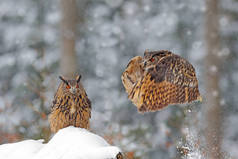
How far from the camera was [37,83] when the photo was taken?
3408 millimetres

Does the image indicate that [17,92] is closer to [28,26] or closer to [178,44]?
[28,26]

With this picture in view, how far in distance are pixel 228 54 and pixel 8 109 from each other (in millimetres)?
2119

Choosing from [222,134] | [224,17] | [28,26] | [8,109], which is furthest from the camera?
[28,26]

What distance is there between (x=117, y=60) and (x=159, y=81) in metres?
2.63

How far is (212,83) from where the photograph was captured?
10.4 feet

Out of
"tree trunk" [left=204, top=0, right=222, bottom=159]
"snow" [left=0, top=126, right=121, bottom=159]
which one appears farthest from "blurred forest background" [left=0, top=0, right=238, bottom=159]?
"snow" [left=0, top=126, right=121, bottom=159]

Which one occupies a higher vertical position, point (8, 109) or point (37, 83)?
point (37, 83)

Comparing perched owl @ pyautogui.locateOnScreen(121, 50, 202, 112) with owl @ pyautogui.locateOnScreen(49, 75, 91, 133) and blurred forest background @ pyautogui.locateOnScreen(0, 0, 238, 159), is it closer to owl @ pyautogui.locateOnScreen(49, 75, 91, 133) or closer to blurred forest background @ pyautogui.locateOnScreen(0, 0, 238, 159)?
owl @ pyautogui.locateOnScreen(49, 75, 91, 133)

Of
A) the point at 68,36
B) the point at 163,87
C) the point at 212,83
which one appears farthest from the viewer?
the point at 68,36

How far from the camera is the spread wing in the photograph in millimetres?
940

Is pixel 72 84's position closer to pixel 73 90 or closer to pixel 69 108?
pixel 73 90

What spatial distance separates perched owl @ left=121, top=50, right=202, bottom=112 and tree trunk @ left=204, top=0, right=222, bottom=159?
1.91m

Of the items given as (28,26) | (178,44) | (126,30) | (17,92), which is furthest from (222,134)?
(28,26)

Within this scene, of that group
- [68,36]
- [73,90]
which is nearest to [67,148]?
[73,90]
